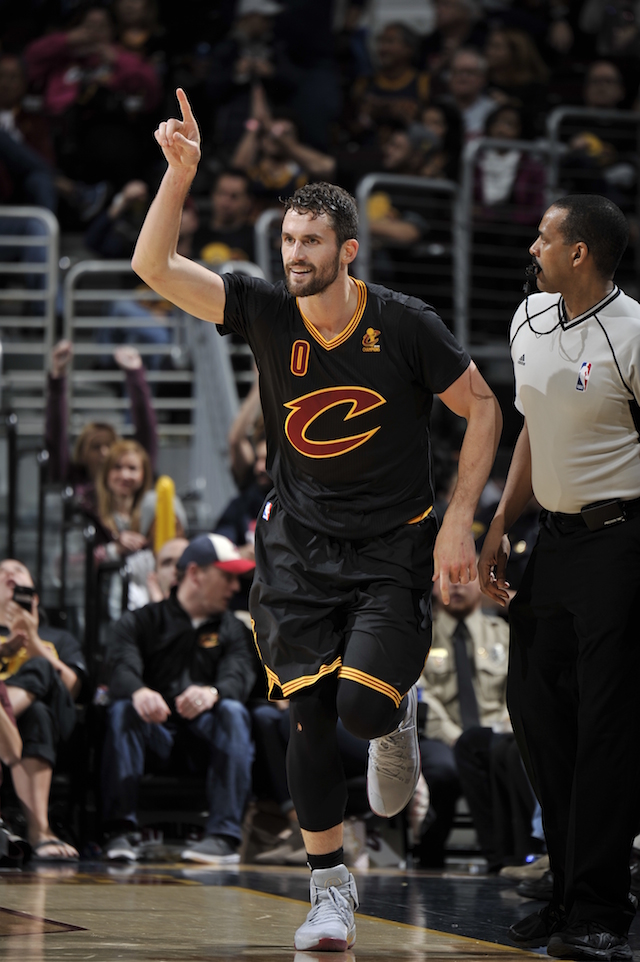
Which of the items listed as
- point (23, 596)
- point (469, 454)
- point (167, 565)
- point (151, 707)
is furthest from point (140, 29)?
point (469, 454)

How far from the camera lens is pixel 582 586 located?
3.58 m

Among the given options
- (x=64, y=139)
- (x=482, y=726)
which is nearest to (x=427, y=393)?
(x=482, y=726)

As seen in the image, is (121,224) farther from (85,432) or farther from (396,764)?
(396,764)

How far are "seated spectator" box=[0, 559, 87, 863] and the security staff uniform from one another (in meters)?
2.83

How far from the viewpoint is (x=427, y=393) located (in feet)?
12.6

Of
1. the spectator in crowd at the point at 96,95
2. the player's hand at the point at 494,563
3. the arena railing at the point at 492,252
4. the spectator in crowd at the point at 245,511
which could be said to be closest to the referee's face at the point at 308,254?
the player's hand at the point at 494,563

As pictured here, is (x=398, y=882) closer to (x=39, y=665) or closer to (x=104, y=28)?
(x=39, y=665)

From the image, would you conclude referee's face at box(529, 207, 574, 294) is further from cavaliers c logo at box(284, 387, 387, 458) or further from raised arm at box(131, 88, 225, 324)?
raised arm at box(131, 88, 225, 324)

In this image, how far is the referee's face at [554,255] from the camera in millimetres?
3664

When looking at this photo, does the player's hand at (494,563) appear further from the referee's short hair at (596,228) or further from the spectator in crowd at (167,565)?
the spectator in crowd at (167,565)

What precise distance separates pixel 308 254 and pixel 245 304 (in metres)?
0.27

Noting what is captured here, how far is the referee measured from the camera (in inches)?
138

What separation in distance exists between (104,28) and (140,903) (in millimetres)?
9534

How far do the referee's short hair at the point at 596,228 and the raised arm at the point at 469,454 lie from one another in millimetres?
452
